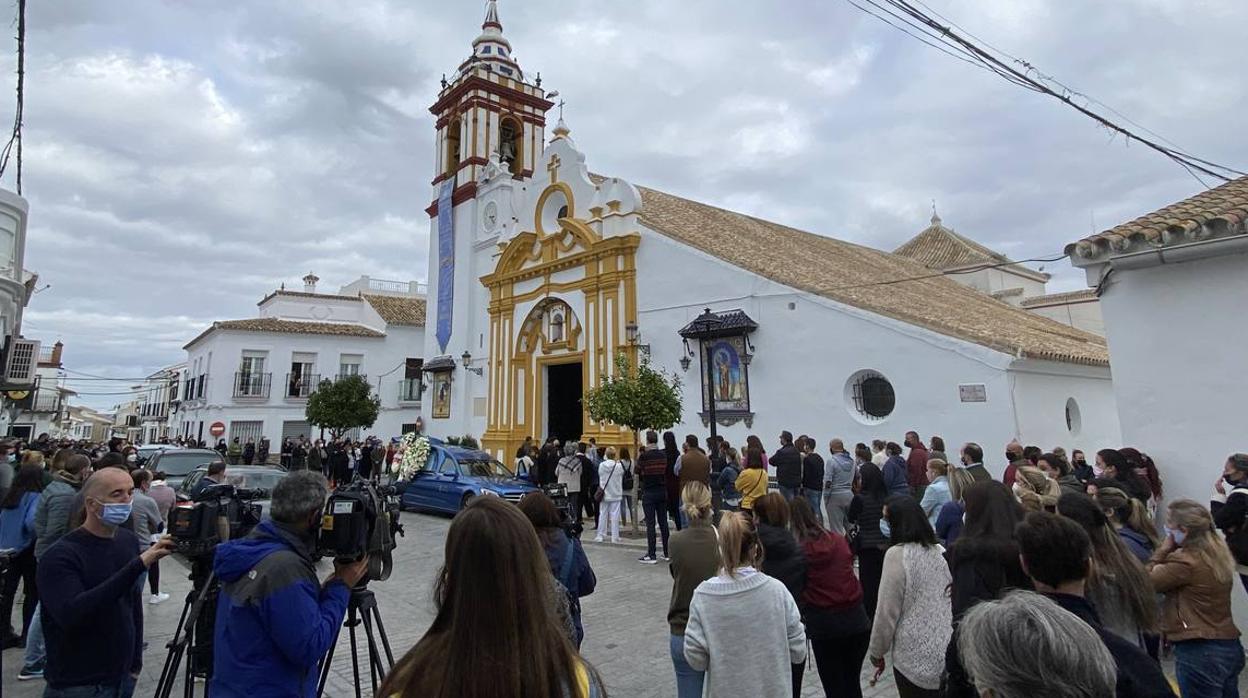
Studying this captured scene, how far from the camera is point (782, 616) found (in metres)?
3.04

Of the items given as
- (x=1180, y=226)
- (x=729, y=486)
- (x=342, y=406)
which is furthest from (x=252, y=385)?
(x=1180, y=226)

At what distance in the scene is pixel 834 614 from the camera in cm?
371

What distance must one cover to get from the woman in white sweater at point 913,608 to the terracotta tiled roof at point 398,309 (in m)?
33.0

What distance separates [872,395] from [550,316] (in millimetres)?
10461

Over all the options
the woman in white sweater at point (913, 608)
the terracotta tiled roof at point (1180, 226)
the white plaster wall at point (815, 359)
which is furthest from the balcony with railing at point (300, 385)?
the woman in white sweater at point (913, 608)

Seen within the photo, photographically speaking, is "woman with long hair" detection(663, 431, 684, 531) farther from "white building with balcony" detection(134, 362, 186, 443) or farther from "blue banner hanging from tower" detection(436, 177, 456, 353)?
"white building with balcony" detection(134, 362, 186, 443)

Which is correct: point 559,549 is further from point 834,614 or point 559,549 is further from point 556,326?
point 556,326

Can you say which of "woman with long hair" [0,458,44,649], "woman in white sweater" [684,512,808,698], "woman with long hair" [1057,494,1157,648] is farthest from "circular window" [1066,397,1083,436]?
"woman with long hair" [0,458,44,649]

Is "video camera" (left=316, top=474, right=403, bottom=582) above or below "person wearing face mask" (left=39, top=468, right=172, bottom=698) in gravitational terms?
above

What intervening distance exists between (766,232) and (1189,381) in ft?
50.5

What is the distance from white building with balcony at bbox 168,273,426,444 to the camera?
29141 millimetres

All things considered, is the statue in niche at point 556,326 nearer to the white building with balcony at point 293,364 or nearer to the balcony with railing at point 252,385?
the white building with balcony at point 293,364

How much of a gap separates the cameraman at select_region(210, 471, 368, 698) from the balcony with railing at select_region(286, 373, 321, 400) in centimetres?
3095

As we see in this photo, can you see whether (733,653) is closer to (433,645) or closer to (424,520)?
(433,645)
